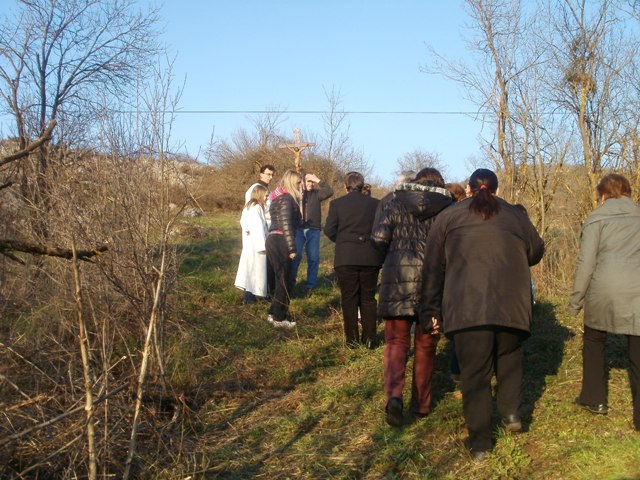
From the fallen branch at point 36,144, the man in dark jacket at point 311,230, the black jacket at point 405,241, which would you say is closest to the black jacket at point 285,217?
the man in dark jacket at point 311,230

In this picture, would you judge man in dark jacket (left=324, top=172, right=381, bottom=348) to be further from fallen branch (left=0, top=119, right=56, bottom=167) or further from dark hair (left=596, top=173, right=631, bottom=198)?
fallen branch (left=0, top=119, right=56, bottom=167)

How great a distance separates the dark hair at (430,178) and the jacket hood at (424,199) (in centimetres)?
7

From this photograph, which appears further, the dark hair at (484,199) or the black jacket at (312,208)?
the black jacket at (312,208)

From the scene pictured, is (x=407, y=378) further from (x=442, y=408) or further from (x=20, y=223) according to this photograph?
(x=20, y=223)

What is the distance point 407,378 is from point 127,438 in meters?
2.73

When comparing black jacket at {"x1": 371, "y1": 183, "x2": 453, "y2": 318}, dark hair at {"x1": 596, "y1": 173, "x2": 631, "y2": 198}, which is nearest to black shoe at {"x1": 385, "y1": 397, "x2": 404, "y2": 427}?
black jacket at {"x1": 371, "y1": 183, "x2": 453, "y2": 318}

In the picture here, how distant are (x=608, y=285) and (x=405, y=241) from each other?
1498 mm

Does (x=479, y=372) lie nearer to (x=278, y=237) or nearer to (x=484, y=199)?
(x=484, y=199)

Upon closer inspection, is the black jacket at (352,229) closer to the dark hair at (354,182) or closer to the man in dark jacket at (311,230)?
the dark hair at (354,182)

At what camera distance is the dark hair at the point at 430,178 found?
5.49 metres

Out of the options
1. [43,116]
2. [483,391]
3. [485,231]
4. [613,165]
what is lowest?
[483,391]

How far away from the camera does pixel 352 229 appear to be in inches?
284

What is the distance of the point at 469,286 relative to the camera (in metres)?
4.50

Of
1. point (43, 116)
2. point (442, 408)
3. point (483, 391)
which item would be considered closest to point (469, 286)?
point (483, 391)
